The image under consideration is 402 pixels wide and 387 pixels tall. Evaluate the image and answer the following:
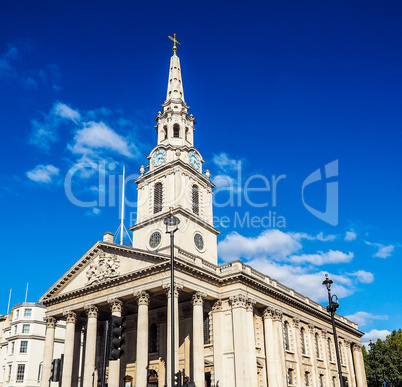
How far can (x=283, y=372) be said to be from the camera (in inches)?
1575

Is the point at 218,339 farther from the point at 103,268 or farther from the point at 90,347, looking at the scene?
the point at 103,268

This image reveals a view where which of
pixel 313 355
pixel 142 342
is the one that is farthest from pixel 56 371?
pixel 313 355

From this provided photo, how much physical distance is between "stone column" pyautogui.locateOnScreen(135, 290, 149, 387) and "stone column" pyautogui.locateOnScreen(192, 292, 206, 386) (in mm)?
3716

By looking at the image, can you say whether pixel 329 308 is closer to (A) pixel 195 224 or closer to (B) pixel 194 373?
(B) pixel 194 373

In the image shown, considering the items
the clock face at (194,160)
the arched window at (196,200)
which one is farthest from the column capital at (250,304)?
the clock face at (194,160)

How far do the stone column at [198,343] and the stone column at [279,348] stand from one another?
9397 millimetres

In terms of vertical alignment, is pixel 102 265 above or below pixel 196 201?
below

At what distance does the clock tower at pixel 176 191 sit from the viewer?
150 ft

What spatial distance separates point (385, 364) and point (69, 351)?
A: 178 feet

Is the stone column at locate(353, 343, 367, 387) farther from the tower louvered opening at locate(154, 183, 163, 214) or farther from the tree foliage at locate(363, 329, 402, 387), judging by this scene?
the tower louvered opening at locate(154, 183, 163, 214)

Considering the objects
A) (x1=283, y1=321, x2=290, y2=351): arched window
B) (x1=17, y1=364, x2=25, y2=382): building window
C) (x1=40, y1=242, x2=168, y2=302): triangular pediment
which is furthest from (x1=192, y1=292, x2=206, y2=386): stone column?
(x1=17, y1=364, x2=25, y2=382): building window

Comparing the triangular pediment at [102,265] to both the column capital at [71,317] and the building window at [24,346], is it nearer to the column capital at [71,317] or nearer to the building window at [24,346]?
the column capital at [71,317]

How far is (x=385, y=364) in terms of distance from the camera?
2800 inches

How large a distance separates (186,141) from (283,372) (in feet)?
90.9
